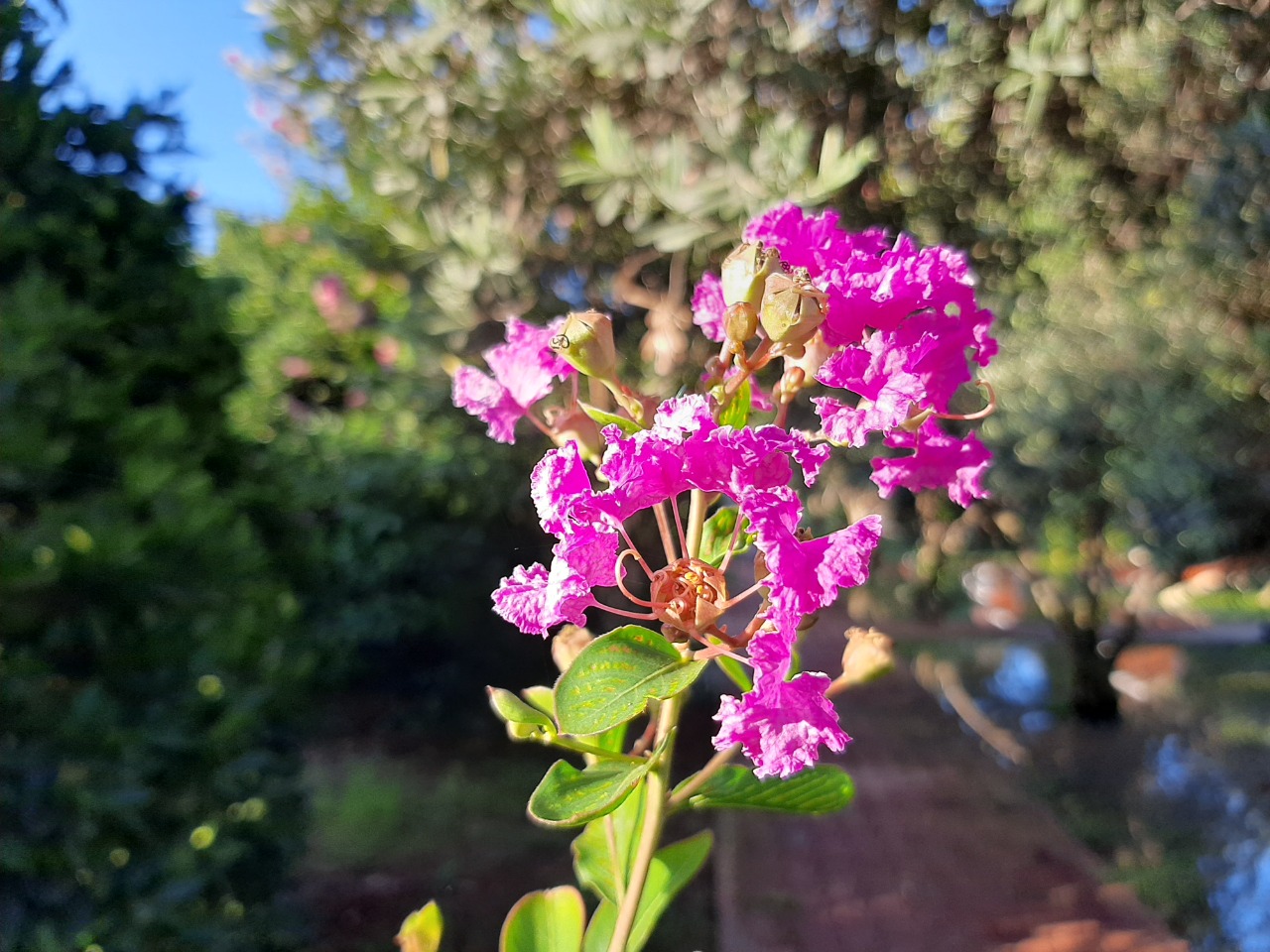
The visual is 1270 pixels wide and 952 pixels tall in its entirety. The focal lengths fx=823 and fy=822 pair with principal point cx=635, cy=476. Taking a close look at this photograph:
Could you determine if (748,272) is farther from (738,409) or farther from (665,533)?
(665,533)

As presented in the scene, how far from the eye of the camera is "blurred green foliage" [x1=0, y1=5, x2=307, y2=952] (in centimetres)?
202

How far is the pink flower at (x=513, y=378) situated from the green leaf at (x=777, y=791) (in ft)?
1.46

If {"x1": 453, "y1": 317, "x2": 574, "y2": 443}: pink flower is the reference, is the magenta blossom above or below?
below

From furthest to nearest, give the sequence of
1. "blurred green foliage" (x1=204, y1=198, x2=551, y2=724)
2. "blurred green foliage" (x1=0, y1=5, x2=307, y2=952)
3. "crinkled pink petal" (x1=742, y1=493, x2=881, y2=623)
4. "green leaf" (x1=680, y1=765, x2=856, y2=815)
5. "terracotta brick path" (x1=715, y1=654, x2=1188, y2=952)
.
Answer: "blurred green foliage" (x1=204, y1=198, x2=551, y2=724) < "terracotta brick path" (x1=715, y1=654, x2=1188, y2=952) < "blurred green foliage" (x1=0, y1=5, x2=307, y2=952) < "green leaf" (x1=680, y1=765, x2=856, y2=815) < "crinkled pink petal" (x1=742, y1=493, x2=881, y2=623)

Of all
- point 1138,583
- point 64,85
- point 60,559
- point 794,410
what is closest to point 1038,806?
point 1138,583

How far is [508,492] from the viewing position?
458 centimetres

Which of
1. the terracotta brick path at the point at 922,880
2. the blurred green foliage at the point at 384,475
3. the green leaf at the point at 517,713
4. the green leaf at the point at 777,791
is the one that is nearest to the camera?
the green leaf at the point at 517,713

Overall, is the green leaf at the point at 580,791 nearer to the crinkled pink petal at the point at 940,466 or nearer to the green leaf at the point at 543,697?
the green leaf at the point at 543,697

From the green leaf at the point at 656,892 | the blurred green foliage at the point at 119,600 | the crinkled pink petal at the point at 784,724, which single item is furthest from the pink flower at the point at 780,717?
the blurred green foliage at the point at 119,600

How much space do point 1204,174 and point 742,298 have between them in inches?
175

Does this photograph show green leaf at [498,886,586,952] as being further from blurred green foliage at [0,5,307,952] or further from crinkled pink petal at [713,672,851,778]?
blurred green foliage at [0,5,307,952]

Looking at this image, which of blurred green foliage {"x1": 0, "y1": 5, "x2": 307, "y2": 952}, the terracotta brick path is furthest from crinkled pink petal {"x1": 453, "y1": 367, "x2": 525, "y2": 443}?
the terracotta brick path

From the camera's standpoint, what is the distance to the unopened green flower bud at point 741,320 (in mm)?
759

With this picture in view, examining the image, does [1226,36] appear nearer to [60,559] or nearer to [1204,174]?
[1204,174]
